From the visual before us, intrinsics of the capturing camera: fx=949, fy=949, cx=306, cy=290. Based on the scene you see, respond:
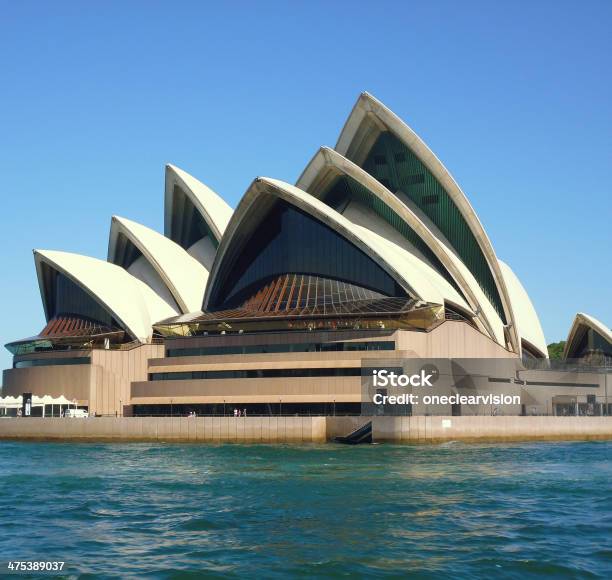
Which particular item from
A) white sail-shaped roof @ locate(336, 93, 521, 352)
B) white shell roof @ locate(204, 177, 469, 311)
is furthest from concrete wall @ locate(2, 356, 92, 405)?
white sail-shaped roof @ locate(336, 93, 521, 352)

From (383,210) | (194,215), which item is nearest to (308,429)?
(383,210)

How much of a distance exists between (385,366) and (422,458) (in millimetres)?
16015

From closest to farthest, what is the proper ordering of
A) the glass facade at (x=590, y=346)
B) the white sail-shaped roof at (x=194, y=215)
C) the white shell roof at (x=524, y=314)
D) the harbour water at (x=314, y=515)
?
the harbour water at (x=314, y=515) < the white sail-shaped roof at (x=194, y=215) < the white shell roof at (x=524, y=314) < the glass facade at (x=590, y=346)

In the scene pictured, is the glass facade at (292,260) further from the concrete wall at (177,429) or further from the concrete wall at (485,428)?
the concrete wall at (177,429)

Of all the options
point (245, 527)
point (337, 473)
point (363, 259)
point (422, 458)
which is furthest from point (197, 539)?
point (363, 259)

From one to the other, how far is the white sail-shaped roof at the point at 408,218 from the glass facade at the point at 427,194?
54cm

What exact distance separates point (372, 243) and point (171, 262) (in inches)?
761

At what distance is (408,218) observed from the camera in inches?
2692

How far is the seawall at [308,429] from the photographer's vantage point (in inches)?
2173

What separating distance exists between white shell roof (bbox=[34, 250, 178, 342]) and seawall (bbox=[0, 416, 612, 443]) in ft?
38.6

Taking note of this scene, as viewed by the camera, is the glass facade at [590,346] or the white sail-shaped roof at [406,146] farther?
the glass facade at [590,346]

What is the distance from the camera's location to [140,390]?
220 feet

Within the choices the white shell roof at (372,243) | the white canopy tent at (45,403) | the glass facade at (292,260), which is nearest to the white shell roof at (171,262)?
the glass facade at (292,260)

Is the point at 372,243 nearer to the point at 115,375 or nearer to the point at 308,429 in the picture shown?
the point at 308,429
